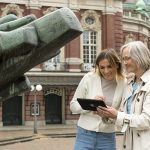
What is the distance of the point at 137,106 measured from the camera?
3434 millimetres

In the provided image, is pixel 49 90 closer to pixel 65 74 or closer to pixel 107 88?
pixel 65 74

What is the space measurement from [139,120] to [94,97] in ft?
2.34

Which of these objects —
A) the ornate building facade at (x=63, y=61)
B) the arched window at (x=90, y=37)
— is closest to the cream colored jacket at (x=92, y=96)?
the ornate building facade at (x=63, y=61)

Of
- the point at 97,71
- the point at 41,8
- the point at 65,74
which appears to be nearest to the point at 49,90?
the point at 65,74

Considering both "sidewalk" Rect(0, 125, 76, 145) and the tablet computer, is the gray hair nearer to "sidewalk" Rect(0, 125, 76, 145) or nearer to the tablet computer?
the tablet computer

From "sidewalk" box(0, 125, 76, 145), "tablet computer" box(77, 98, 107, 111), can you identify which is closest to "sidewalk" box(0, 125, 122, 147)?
"sidewalk" box(0, 125, 76, 145)

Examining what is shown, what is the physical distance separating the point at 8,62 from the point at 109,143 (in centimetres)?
146

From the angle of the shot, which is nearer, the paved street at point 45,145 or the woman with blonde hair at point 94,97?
the woman with blonde hair at point 94,97

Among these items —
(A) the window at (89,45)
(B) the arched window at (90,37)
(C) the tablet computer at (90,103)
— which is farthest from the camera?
(A) the window at (89,45)

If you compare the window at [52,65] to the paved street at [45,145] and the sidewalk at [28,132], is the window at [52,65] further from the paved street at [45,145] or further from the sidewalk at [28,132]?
the paved street at [45,145]

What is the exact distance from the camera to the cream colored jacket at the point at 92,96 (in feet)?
13.1

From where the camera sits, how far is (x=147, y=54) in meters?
3.46

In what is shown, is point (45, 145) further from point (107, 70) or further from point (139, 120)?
point (139, 120)

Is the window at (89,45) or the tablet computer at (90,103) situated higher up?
the window at (89,45)
